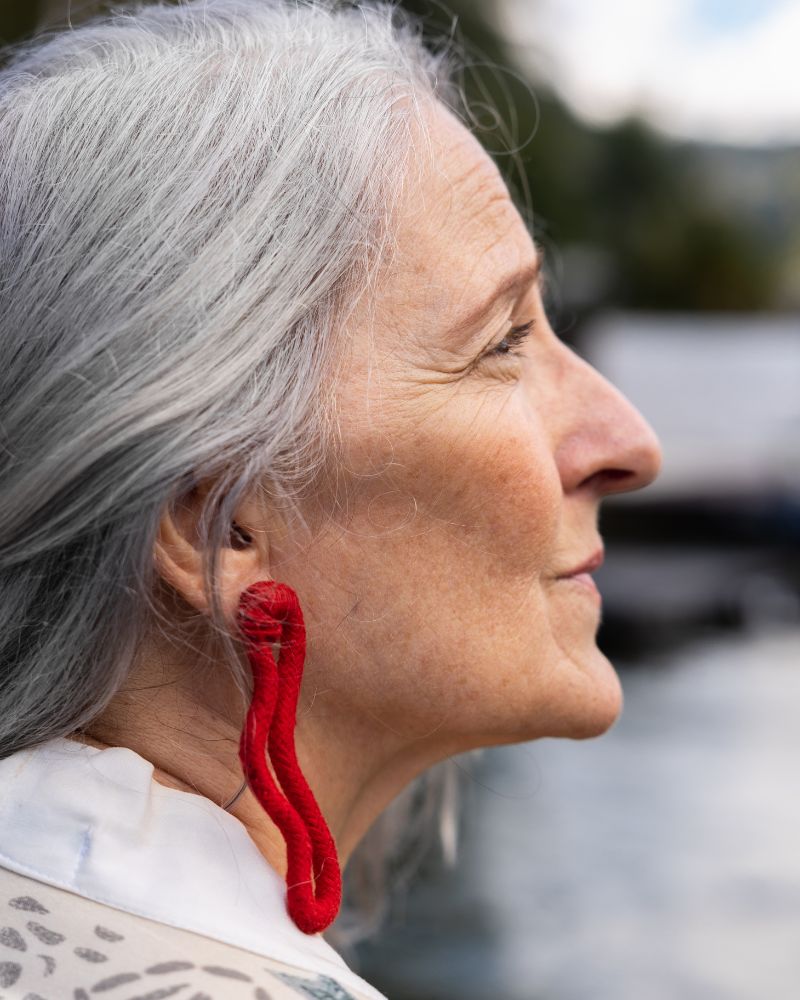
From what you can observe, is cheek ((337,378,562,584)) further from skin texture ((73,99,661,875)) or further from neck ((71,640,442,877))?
neck ((71,640,442,877))

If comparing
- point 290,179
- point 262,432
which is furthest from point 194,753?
point 290,179

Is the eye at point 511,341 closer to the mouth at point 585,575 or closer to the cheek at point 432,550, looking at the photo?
the cheek at point 432,550

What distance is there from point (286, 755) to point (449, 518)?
15.4 inches

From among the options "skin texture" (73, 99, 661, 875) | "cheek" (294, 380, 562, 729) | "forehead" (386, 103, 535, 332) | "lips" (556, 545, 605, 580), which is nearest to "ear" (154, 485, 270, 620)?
"skin texture" (73, 99, 661, 875)

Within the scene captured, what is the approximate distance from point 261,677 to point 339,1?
3.72 feet

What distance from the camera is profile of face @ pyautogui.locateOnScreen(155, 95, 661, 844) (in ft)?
5.35

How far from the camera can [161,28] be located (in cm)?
176

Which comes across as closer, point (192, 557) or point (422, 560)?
point (192, 557)

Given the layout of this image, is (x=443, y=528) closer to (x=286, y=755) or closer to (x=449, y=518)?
Answer: (x=449, y=518)

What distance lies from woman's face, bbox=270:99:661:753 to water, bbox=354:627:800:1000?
1.53 m

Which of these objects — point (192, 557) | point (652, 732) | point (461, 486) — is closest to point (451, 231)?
point (461, 486)

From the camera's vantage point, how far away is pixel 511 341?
72.6 inches

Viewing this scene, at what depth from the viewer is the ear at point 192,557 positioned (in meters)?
1.55

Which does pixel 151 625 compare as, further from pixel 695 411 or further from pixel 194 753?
pixel 695 411
